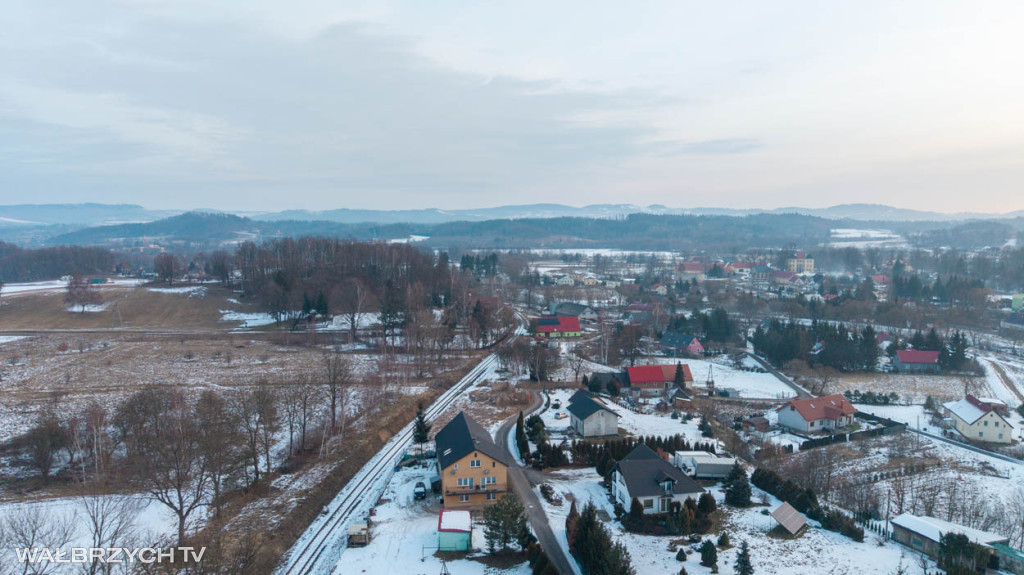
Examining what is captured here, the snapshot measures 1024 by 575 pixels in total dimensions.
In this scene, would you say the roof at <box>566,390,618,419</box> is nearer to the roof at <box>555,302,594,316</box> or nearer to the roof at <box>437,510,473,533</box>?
the roof at <box>437,510,473,533</box>

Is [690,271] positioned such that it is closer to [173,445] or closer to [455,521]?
[455,521]

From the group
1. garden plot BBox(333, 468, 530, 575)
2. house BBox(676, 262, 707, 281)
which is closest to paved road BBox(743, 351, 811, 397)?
garden plot BBox(333, 468, 530, 575)

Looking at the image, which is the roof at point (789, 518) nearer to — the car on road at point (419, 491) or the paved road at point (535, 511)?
the paved road at point (535, 511)

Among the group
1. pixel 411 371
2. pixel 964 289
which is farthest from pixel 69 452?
pixel 964 289

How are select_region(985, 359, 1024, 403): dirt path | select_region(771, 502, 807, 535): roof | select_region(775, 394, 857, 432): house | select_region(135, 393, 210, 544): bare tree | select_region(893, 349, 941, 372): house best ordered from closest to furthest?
select_region(135, 393, 210, 544): bare tree → select_region(771, 502, 807, 535): roof → select_region(775, 394, 857, 432): house → select_region(985, 359, 1024, 403): dirt path → select_region(893, 349, 941, 372): house

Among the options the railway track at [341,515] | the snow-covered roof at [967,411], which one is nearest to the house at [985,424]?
the snow-covered roof at [967,411]

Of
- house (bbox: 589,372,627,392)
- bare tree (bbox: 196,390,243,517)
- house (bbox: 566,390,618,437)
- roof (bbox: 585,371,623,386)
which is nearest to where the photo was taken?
bare tree (bbox: 196,390,243,517)

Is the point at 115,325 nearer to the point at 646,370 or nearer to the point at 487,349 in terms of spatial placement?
the point at 487,349
